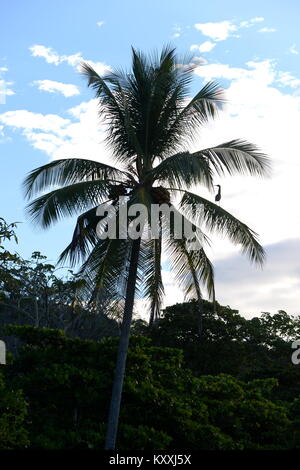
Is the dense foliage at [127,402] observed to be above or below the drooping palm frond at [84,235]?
below

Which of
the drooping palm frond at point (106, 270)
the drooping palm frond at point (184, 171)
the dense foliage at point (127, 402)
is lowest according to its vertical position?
the dense foliage at point (127, 402)

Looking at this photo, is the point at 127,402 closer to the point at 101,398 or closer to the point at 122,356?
the point at 101,398

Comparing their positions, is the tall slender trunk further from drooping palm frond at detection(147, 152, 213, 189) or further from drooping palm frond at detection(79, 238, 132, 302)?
drooping palm frond at detection(147, 152, 213, 189)

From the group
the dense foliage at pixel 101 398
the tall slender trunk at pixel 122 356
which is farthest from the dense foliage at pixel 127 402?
the tall slender trunk at pixel 122 356

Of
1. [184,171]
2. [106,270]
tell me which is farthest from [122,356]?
[184,171]

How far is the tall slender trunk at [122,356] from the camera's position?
12633 millimetres

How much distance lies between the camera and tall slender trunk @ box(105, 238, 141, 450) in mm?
12633

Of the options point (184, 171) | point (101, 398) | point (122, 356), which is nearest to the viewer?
point (184, 171)

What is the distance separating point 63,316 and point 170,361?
1013cm

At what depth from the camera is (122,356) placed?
1312 centimetres

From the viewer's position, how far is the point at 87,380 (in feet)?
44.7

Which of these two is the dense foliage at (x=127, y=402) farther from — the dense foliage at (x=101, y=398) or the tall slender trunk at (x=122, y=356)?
the tall slender trunk at (x=122, y=356)

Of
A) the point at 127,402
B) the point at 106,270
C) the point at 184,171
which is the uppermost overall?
the point at 184,171
